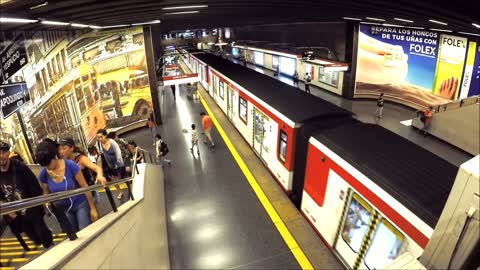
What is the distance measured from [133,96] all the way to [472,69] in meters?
13.1

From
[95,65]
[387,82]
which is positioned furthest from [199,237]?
[387,82]

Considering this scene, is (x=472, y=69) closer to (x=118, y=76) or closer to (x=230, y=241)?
(x=230, y=241)

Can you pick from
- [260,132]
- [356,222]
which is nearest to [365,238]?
[356,222]

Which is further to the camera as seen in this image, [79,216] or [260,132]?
[260,132]

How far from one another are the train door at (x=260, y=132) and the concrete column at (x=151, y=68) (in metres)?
5.74

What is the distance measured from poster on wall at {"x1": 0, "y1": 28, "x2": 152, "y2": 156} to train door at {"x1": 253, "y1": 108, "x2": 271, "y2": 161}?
5261 mm

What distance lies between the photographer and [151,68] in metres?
11.9

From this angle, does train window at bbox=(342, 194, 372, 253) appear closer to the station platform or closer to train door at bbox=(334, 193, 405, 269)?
train door at bbox=(334, 193, 405, 269)

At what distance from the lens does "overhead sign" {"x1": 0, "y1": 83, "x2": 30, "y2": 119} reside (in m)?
4.98

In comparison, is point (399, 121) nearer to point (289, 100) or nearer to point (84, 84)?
point (289, 100)

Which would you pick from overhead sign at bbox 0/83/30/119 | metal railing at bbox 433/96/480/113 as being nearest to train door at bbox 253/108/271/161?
overhead sign at bbox 0/83/30/119

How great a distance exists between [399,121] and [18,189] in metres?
12.8

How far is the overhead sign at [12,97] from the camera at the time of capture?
4.98 meters

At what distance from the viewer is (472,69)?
10.2 m
